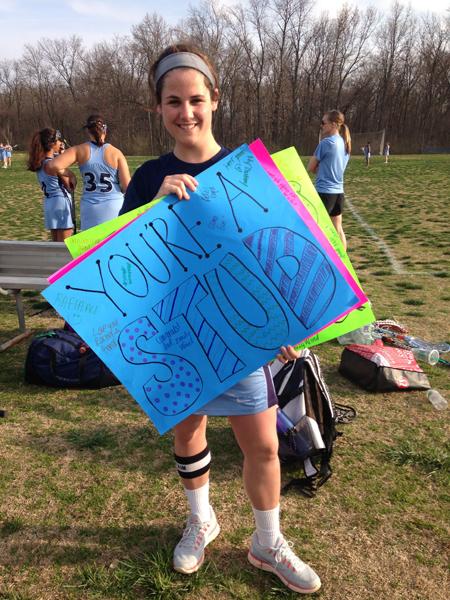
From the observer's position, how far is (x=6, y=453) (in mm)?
2922

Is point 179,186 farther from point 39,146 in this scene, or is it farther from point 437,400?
point 39,146

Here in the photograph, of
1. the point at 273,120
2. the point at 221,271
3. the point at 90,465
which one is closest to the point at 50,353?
the point at 90,465

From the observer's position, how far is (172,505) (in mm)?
2502

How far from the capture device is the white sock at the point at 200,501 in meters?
A: 2.15

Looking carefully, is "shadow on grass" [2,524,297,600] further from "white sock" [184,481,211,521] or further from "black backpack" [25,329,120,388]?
"black backpack" [25,329,120,388]

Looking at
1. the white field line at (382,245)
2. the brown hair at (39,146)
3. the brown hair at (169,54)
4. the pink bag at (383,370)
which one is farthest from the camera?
the white field line at (382,245)

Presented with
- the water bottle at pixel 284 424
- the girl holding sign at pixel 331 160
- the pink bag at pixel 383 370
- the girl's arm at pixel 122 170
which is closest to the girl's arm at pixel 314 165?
the girl holding sign at pixel 331 160

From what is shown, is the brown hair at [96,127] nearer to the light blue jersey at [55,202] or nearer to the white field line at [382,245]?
the light blue jersey at [55,202]

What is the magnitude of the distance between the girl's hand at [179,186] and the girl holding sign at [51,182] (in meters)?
4.75

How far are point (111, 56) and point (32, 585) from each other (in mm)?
75814

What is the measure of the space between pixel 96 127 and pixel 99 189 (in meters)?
0.62

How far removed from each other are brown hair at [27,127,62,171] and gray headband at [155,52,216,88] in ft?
15.5

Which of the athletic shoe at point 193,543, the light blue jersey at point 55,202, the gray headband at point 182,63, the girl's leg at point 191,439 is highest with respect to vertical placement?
the gray headband at point 182,63

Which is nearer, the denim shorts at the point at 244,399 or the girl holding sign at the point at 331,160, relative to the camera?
the denim shorts at the point at 244,399
